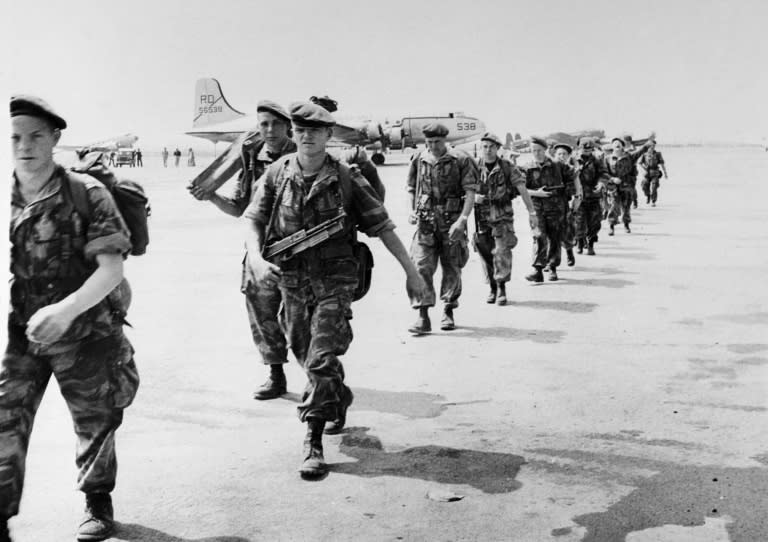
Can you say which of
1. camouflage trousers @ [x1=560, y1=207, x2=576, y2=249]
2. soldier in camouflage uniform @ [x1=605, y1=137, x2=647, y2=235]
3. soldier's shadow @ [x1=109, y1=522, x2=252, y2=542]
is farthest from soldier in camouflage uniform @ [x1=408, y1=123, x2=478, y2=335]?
soldier in camouflage uniform @ [x1=605, y1=137, x2=647, y2=235]

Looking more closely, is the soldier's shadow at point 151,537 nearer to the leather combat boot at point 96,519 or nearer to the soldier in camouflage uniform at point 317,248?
the leather combat boot at point 96,519

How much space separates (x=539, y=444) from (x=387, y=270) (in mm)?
7858

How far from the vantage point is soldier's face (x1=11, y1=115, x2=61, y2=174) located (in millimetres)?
3730

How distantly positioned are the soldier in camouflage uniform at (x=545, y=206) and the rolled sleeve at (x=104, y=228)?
9.18 meters

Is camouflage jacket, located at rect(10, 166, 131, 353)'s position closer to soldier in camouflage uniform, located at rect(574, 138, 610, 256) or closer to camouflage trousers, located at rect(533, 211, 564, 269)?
camouflage trousers, located at rect(533, 211, 564, 269)

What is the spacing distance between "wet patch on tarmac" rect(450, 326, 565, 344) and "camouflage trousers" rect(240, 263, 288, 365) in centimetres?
279

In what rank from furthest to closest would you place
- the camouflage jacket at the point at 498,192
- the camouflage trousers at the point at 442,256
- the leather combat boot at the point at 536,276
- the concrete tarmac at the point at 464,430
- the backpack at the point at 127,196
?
the leather combat boot at the point at 536,276
the camouflage jacket at the point at 498,192
the camouflage trousers at the point at 442,256
the concrete tarmac at the point at 464,430
the backpack at the point at 127,196

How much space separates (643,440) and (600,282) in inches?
278

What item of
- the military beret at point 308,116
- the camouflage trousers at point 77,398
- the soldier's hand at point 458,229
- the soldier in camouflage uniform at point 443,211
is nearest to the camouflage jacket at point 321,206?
the military beret at point 308,116

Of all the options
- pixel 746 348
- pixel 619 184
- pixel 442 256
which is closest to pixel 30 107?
pixel 442 256

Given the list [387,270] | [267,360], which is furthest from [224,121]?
[267,360]

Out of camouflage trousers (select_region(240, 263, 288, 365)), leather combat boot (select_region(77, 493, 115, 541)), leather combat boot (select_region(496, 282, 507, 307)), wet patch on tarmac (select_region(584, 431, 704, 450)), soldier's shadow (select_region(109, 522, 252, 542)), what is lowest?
leather combat boot (select_region(496, 282, 507, 307))

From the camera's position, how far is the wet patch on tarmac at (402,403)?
6.44 meters

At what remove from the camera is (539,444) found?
5711 millimetres
